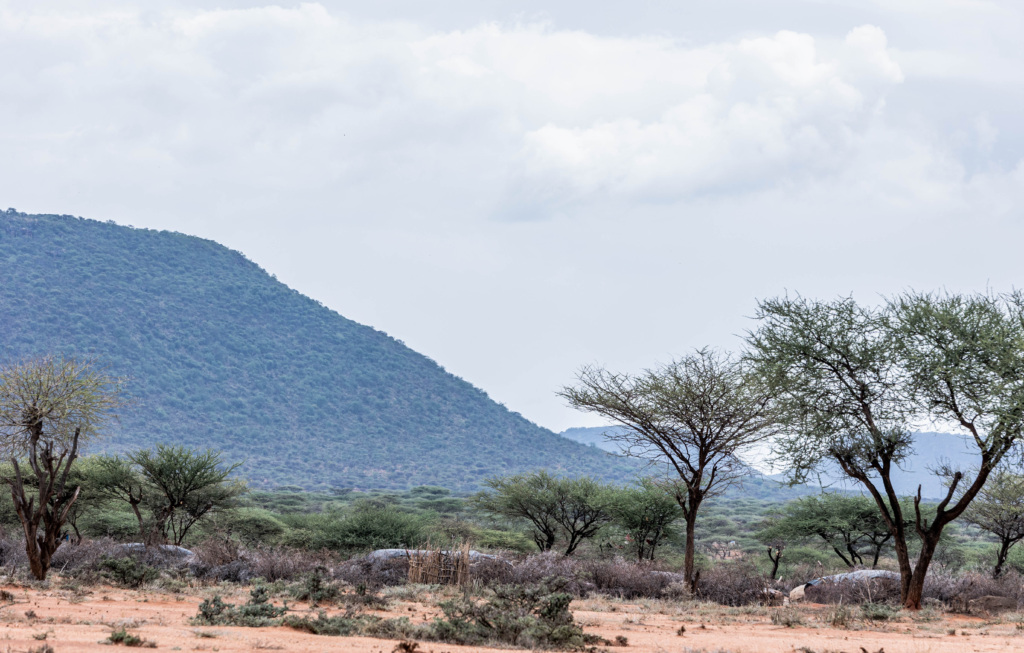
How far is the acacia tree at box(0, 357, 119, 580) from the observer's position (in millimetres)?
17984

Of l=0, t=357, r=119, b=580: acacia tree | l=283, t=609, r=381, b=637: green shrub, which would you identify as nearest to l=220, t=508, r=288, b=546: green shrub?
l=0, t=357, r=119, b=580: acacia tree

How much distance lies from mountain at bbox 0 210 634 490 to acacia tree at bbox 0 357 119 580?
73.3 meters

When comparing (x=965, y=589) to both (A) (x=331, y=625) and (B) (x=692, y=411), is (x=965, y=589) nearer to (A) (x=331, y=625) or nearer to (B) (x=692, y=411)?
(B) (x=692, y=411)

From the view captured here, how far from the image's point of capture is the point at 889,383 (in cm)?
1906

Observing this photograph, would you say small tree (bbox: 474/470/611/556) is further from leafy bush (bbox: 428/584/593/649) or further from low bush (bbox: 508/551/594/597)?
leafy bush (bbox: 428/584/593/649)

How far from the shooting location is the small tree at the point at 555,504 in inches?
1339

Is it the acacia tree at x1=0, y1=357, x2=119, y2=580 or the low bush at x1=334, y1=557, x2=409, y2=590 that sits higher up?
the acacia tree at x1=0, y1=357, x2=119, y2=580

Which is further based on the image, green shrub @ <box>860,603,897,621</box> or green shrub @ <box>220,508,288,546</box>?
green shrub @ <box>220,508,288,546</box>

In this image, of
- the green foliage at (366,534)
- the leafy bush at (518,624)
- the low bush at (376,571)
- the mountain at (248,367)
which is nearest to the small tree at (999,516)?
the low bush at (376,571)

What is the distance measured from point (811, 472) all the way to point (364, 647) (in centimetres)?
1358

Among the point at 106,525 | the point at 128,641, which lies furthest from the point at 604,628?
the point at 106,525

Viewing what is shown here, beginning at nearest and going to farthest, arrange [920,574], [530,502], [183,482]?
[920,574], [183,482], [530,502]

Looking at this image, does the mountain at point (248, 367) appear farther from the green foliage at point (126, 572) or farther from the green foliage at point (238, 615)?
the green foliage at point (238, 615)

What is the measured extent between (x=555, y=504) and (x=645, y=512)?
11.1ft
